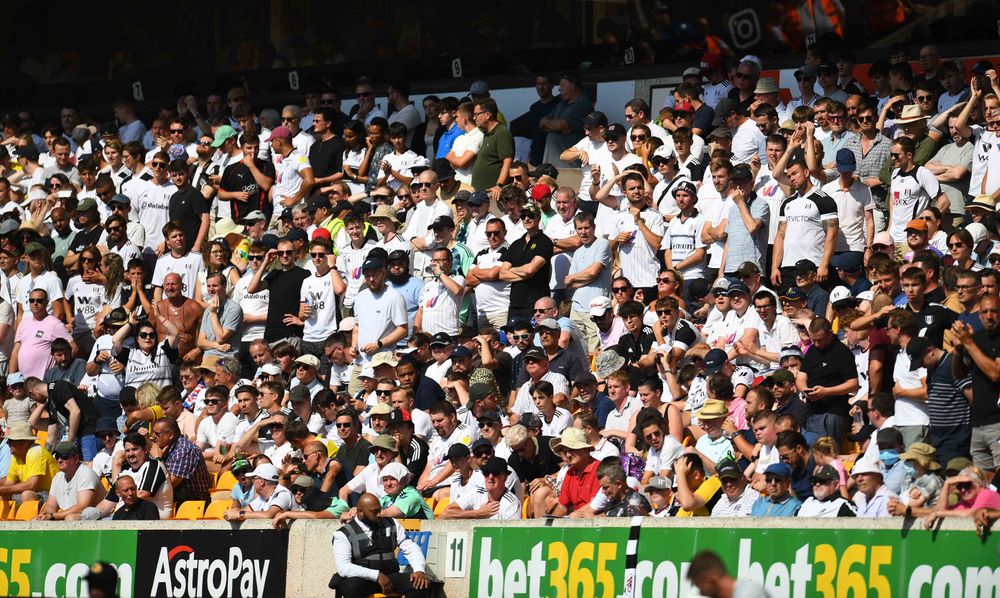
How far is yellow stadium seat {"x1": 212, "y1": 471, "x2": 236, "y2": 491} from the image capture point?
14.9 m

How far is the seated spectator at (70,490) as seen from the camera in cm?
Result: 1499

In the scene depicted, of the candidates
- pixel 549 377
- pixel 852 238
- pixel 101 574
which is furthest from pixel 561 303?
pixel 101 574

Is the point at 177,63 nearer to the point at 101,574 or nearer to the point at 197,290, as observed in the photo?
the point at 197,290

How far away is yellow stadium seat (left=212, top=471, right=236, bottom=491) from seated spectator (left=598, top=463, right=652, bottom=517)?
407 cm

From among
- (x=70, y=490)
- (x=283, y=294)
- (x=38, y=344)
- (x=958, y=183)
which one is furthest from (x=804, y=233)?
(x=38, y=344)

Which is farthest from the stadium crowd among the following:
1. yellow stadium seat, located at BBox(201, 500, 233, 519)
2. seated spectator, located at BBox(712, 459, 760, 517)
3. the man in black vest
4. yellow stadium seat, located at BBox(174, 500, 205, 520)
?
the man in black vest

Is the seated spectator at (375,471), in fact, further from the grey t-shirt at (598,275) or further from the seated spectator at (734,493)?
the grey t-shirt at (598,275)

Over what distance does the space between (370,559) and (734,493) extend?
259 cm

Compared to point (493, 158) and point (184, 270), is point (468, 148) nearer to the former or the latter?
point (493, 158)

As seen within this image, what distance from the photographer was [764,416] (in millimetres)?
12062

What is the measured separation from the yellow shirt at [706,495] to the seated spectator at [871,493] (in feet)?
3.72

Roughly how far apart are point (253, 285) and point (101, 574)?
9.48 m

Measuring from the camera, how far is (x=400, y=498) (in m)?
12.9

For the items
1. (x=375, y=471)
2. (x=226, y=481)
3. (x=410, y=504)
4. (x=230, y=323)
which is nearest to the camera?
(x=410, y=504)
